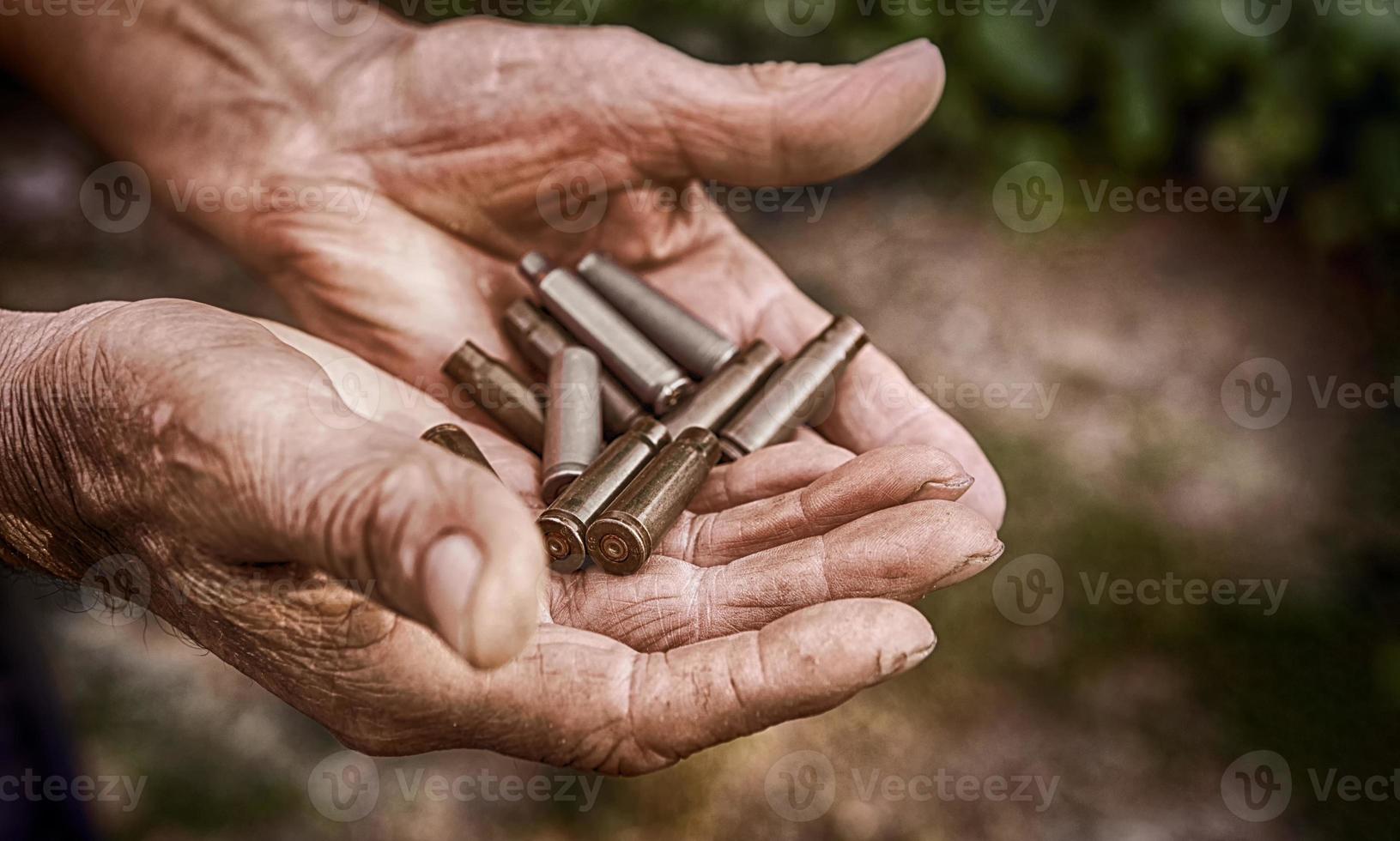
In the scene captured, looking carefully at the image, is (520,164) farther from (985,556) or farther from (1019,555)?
(1019,555)

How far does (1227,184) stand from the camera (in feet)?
21.1

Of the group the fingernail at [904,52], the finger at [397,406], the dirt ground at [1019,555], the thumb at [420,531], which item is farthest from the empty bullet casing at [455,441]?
the fingernail at [904,52]

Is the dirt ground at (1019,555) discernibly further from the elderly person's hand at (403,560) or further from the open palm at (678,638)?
the open palm at (678,638)

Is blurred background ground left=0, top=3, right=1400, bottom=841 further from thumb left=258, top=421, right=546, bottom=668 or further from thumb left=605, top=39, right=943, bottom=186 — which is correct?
thumb left=605, top=39, right=943, bottom=186

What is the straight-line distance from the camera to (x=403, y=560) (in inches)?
83.6

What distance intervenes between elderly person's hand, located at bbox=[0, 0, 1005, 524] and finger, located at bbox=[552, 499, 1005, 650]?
46.6 inches

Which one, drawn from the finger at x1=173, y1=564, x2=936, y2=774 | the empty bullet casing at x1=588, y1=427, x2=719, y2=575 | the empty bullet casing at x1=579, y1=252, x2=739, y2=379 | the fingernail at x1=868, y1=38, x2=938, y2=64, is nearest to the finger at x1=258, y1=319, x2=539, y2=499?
the empty bullet casing at x1=588, y1=427, x2=719, y2=575

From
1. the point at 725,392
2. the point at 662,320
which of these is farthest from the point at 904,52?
the point at 725,392

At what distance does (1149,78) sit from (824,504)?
416 cm

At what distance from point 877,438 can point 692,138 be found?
4.81 ft

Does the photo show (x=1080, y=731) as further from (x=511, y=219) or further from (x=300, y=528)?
(x=300, y=528)

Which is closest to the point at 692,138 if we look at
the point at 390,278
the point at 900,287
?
the point at 390,278

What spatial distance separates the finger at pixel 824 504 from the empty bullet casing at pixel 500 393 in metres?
0.92

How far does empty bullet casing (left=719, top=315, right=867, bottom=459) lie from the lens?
13.2 ft
